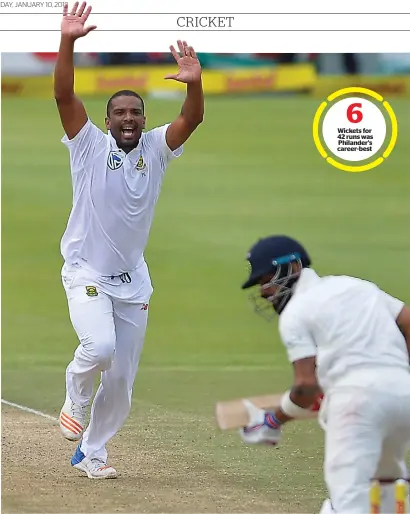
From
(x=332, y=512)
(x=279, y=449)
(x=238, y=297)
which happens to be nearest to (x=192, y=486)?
(x=279, y=449)

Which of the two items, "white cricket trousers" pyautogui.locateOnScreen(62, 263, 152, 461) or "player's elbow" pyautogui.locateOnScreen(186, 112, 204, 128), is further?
"player's elbow" pyautogui.locateOnScreen(186, 112, 204, 128)

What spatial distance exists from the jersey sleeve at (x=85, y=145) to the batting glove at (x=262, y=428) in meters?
1.94

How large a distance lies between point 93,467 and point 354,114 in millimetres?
2238

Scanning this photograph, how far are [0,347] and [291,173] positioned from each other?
2.63 m

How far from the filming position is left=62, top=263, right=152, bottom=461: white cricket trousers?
18.1 feet

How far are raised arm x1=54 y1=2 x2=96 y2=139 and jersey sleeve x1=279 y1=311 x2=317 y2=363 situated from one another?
1866 millimetres

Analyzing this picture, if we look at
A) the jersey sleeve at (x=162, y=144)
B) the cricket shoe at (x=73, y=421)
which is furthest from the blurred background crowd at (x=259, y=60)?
the cricket shoe at (x=73, y=421)

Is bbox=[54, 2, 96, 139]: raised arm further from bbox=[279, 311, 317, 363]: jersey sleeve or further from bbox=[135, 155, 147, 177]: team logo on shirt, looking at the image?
bbox=[279, 311, 317, 363]: jersey sleeve

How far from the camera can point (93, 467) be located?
5746 mm

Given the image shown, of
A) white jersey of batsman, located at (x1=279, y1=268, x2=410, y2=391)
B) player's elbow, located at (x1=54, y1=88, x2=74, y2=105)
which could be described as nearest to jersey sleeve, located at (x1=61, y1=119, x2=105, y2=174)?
player's elbow, located at (x1=54, y1=88, x2=74, y2=105)

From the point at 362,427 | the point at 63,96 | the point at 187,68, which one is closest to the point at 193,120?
the point at 187,68

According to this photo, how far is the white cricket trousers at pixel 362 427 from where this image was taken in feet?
13.2
